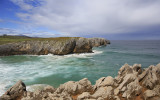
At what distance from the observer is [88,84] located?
46.7 ft

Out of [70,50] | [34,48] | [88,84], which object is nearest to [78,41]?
[70,50]

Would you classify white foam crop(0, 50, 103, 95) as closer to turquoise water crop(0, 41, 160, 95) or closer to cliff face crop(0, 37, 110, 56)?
turquoise water crop(0, 41, 160, 95)

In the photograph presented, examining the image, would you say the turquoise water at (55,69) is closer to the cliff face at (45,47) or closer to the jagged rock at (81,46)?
the cliff face at (45,47)

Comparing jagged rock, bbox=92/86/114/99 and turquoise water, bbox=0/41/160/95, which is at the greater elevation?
jagged rock, bbox=92/86/114/99

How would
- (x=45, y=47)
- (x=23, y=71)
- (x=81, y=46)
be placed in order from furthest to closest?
(x=81, y=46), (x=45, y=47), (x=23, y=71)

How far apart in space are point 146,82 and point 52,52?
55689mm

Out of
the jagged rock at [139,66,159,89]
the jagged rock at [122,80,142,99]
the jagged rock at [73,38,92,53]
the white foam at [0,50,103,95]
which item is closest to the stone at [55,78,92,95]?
the jagged rock at [122,80,142,99]

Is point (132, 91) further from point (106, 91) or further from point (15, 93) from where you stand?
point (15, 93)

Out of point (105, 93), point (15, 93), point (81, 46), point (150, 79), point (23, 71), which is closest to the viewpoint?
point (105, 93)

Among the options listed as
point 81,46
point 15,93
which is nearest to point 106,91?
point 15,93

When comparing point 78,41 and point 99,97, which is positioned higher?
point 78,41

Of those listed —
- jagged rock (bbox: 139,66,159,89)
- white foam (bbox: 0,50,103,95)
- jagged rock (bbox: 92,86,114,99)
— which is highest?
jagged rock (bbox: 139,66,159,89)

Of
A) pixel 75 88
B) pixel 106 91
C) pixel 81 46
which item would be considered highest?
pixel 81 46

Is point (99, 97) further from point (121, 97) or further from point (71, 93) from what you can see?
point (71, 93)
